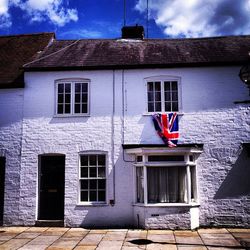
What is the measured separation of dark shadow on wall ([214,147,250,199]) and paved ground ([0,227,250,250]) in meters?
1.34

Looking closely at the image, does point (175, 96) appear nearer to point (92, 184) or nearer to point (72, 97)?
point (72, 97)

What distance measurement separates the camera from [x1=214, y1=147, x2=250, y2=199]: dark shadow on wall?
1141 cm

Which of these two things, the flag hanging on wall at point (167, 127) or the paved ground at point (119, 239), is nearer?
the paved ground at point (119, 239)

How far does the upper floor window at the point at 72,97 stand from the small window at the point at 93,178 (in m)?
1.98

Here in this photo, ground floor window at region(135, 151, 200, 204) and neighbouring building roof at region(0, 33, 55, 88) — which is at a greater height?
neighbouring building roof at region(0, 33, 55, 88)

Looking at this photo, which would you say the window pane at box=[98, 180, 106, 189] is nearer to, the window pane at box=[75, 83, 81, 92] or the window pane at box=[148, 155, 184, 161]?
the window pane at box=[148, 155, 184, 161]

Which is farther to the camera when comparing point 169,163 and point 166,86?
point 166,86

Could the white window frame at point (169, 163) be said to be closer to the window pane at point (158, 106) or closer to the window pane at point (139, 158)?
the window pane at point (139, 158)

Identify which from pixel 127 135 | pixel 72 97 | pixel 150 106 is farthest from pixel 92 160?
pixel 150 106

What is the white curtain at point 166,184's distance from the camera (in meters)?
11.2

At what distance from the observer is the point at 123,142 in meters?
11.9

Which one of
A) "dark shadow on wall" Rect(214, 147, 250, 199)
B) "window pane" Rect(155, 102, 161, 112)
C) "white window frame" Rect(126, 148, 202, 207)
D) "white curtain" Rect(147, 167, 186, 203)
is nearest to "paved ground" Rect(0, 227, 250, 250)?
"white window frame" Rect(126, 148, 202, 207)

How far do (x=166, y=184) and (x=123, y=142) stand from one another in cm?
233

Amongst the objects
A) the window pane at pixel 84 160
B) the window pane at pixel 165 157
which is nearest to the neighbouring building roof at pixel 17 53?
the window pane at pixel 84 160
